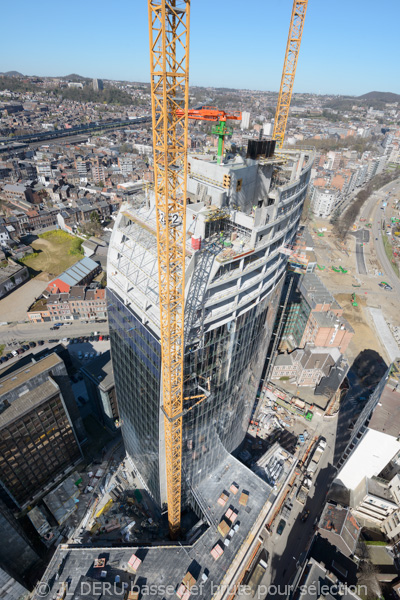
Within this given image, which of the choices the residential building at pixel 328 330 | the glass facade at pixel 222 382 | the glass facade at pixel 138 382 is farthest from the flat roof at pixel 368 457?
the glass facade at pixel 138 382

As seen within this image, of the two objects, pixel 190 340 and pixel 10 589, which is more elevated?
pixel 190 340

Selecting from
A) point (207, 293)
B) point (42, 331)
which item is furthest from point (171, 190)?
point (42, 331)

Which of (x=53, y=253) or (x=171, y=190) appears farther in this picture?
(x=53, y=253)

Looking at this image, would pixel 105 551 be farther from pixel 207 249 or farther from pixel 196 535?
pixel 207 249

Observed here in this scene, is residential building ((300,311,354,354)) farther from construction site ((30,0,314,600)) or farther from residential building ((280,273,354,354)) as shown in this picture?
construction site ((30,0,314,600))

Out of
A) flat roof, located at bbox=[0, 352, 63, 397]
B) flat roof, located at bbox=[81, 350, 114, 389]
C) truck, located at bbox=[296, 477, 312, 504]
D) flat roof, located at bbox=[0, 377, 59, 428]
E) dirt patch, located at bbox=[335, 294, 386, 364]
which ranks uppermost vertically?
flat roof, located at bbox=[0, 352, 63, 397]

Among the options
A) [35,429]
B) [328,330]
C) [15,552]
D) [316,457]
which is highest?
[35,429]

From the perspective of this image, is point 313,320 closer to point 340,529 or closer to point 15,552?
point 340,529

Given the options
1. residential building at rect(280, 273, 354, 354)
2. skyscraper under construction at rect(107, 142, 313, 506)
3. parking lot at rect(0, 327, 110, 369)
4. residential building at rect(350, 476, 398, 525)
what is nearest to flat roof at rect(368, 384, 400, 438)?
residential building at rect(350, 476, 398, 525)
